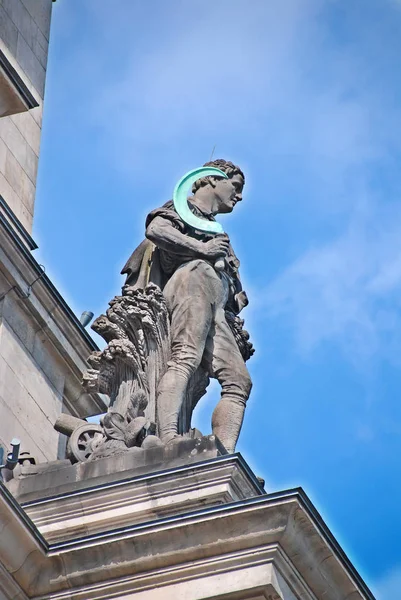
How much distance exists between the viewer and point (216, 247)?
65.2 feet

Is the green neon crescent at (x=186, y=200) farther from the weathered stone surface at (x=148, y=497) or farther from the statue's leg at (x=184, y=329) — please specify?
the weathered stone surface at (x=148, y=497)

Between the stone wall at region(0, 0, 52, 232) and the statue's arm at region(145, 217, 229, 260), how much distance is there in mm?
4352

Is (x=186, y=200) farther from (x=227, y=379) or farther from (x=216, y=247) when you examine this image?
(x=227, y=379)

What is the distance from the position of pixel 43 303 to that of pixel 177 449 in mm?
5380

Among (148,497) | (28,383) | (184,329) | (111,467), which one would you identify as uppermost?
(28,383)

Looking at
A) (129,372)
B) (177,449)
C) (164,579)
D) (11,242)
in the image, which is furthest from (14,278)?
(164,579)

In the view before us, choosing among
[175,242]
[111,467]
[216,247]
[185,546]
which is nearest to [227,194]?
[216,247]

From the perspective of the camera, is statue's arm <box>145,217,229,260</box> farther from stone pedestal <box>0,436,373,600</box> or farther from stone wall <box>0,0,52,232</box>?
stone wall <box>0,0,52,232</box>

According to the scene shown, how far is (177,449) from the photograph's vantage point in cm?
1797

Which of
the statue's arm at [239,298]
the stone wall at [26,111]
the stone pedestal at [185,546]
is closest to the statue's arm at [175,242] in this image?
the statue's arm at [239,298]

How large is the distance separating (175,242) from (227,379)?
4.64 ft

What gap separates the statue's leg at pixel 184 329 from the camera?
1866 centimetres

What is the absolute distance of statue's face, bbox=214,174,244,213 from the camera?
804 inches

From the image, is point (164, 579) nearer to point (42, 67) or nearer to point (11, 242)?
point (11, 242)
